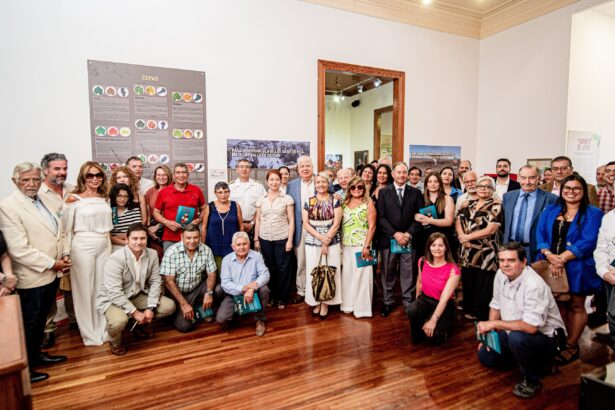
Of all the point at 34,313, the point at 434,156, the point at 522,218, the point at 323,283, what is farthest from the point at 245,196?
the point at 434,156

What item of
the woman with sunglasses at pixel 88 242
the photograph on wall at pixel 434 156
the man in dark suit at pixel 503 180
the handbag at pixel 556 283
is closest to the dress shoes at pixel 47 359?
the woman with sunglasses at pixel 88 242

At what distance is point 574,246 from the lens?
275 cm

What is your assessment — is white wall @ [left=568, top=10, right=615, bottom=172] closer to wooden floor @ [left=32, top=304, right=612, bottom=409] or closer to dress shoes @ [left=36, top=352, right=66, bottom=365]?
wooden floor @ [left=32, top=304, right=612, bottom=409]

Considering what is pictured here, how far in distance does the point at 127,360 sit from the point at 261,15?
448 centimetres

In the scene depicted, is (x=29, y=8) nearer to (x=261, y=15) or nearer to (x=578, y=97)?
(x=261, y=15)

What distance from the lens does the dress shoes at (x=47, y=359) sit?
2.81 meters

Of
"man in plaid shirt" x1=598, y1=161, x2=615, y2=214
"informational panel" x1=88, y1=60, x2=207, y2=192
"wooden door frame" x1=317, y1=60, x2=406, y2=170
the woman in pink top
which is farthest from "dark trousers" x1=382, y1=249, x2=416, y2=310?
"informational panel" x1=88, y1=60, x2=207, y2=192

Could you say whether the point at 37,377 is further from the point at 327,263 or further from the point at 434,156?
the point at 434,156

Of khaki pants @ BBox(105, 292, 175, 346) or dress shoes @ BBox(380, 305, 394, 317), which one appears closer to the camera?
khaki pants @ BBox(105, 292, 175, 346)

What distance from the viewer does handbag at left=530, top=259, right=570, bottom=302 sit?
2.80 m

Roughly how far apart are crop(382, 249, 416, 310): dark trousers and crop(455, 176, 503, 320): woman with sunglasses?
0.52 metres

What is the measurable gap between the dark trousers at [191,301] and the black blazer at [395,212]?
181 cm

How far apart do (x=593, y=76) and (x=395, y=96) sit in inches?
117

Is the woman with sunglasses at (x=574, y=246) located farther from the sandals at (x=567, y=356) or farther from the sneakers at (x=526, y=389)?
the sneakers at (x=526, y=389)
